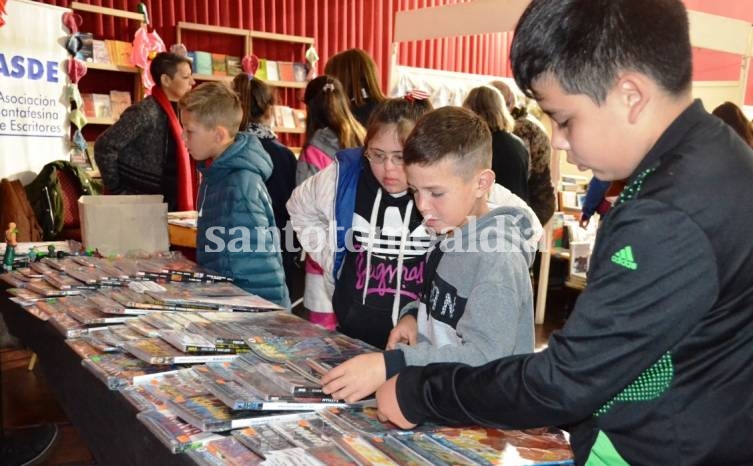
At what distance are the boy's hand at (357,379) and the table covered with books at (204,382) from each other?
27mm

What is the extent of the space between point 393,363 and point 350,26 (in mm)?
6667

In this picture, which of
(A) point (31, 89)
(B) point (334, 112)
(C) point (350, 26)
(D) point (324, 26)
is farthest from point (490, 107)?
(C) point (350, 26)

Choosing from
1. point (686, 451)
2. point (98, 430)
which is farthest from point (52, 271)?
point (686, 451)

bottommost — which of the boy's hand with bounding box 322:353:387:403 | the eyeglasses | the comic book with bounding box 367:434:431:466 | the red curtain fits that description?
the comic book with bounding box 367:434:431:466

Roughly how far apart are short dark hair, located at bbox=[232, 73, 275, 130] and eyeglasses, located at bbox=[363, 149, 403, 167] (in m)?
1.54

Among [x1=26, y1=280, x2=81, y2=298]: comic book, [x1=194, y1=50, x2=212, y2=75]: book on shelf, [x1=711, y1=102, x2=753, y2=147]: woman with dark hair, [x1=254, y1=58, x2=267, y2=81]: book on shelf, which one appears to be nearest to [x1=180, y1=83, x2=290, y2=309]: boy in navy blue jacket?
[x1=26, y1=280, x2=81, y2=298]: comic book

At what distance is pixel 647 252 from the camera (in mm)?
710

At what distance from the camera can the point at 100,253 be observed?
2617mm

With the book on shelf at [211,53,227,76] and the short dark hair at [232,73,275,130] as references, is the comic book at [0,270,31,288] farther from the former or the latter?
the book on shelf at [211,53,227,76]

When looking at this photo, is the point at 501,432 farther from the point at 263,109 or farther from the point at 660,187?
the point at 263,109

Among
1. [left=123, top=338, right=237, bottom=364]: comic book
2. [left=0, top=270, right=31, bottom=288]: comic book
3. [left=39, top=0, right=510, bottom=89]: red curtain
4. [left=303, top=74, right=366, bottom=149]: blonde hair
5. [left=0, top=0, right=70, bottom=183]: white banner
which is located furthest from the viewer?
[left=39, top=0, right=510, bottom=89]: red curtain

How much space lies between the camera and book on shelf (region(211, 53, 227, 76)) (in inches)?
245

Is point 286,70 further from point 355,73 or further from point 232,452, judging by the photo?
point 232,452

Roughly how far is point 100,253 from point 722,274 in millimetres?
2412
